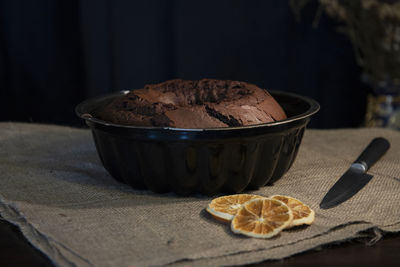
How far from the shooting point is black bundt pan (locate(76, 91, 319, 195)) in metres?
1.19

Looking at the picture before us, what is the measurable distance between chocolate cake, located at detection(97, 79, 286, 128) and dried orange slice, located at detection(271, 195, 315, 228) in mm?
206

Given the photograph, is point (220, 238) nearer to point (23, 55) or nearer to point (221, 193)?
point (221, 193)

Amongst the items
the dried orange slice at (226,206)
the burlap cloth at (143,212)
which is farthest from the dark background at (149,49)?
the dried orange slice at (226,206)

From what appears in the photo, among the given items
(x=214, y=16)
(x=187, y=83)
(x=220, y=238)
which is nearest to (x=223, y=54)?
(x=214, y=16)

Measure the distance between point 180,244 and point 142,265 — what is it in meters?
0.11

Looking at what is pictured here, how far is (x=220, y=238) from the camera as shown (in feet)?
3.49

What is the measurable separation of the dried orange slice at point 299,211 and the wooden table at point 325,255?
0.07 meters

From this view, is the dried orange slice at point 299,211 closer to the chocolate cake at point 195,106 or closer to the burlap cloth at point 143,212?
the burlap cloth at point 143,212

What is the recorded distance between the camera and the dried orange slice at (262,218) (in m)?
1.06

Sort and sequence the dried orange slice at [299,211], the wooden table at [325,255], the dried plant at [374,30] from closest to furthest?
the wooden table at [325,255]
the dried orange slice at [299,211]
the dried plant at [374,30]

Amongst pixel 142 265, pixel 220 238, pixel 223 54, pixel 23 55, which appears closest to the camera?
pixel 142 265

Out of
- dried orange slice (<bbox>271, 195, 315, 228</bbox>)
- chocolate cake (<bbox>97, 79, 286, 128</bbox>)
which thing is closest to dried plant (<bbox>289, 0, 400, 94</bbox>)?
chocolate cake (<bbox>97, 79, 286, 128</bbox>)

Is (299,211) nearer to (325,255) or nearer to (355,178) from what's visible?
(325,255)

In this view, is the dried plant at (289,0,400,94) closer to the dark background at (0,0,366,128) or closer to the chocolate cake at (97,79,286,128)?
the dark background at (0,0,366,128)
